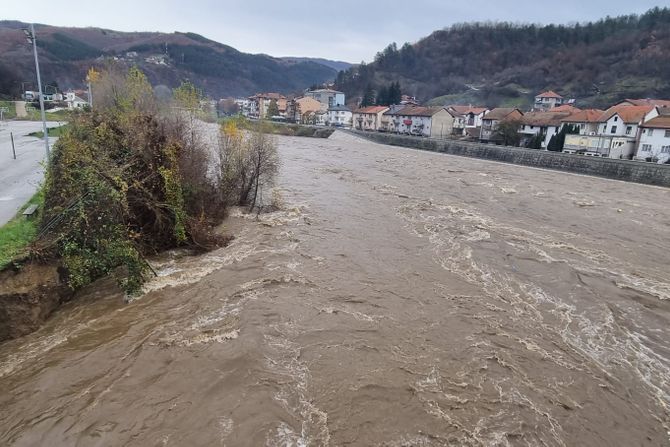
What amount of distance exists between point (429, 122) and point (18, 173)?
62812 millimetres

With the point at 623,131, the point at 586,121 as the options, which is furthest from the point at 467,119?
the point at 623,131

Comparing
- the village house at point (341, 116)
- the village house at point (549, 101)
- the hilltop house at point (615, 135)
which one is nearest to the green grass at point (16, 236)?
the hilltop house at point (615, 135)

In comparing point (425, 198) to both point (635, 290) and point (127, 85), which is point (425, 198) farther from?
point (127, 85)

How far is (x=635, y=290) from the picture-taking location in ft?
43.1

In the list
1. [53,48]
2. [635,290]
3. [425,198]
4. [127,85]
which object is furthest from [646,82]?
[53,48]

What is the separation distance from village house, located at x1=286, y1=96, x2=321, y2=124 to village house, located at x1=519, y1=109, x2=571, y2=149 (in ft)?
178

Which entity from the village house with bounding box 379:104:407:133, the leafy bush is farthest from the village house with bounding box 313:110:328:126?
the leafy bush

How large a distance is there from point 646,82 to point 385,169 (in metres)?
83.9

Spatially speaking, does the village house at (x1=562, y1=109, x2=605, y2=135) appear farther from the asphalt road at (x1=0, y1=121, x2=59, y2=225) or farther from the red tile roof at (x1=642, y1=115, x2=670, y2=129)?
the asphalt road at (x1=0, y1=121, x2=59, y2=225)

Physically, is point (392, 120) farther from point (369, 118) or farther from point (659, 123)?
point (659, 123)

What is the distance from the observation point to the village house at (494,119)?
5878cm

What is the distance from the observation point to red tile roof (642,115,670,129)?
133 feet

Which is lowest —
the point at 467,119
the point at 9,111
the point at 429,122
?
the point at 9,111

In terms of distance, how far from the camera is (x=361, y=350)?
9.12m
